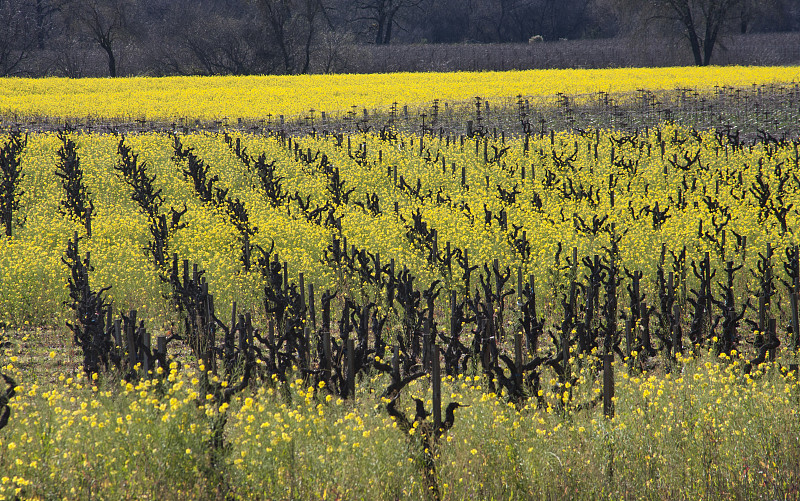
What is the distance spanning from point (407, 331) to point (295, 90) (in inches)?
1393

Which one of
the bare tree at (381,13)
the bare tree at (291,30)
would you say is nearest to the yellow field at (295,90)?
the bare tree at (291,30)

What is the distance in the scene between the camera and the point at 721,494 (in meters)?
4.98

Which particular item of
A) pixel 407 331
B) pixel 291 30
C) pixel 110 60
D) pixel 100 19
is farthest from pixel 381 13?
pixel 407 331

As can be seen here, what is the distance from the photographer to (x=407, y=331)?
8.52 meters

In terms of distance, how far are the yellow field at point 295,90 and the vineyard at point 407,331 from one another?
1578 cm

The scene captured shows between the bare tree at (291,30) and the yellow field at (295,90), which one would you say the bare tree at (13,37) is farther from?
the bare tree at (291,30)

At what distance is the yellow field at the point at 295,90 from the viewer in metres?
35.8

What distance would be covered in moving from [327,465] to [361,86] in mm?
40468

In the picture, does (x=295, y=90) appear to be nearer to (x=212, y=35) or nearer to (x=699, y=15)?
(x=212, y=35)

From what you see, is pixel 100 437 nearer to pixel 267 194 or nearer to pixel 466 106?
pixel 267 194

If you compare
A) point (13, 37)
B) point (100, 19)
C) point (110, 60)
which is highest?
point (100, 19)

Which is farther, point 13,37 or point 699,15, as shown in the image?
point 13,37

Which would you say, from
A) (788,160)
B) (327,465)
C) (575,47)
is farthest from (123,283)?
(575,47)

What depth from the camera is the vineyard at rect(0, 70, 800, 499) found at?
199 inches
